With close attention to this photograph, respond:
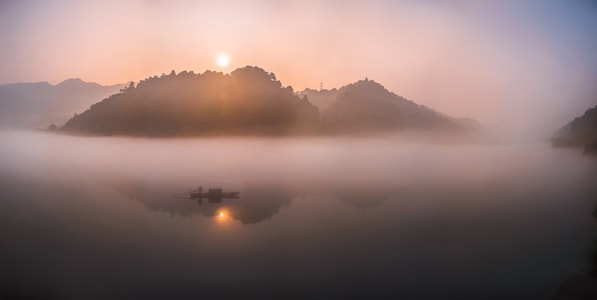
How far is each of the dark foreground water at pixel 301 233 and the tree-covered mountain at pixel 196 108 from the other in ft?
101

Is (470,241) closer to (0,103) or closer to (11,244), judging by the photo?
(11,244)

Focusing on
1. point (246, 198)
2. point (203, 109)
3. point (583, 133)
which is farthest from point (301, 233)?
point (203, 109)

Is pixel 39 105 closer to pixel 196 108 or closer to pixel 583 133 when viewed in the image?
pixel 196 108

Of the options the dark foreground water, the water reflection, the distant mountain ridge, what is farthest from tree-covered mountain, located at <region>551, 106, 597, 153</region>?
the distant mountain ridge

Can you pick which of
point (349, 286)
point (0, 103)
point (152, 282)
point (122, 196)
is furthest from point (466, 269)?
point (0, 103)

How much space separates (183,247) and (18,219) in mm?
22858

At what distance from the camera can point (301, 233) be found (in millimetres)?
40812

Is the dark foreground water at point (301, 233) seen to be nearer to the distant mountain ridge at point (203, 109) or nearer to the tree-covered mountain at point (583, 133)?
the tree-covered mountain at point (583, 133)

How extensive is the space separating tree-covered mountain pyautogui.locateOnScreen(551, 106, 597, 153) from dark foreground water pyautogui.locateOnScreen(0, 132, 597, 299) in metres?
2.64

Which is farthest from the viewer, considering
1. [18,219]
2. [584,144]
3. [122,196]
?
[584,144]

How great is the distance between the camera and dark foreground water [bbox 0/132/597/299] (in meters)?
26.2

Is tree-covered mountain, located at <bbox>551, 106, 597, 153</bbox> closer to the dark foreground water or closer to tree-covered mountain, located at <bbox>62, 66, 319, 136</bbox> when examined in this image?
the dark foreground water

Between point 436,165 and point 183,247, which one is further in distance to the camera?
point 436,165

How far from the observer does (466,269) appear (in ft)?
93.4
